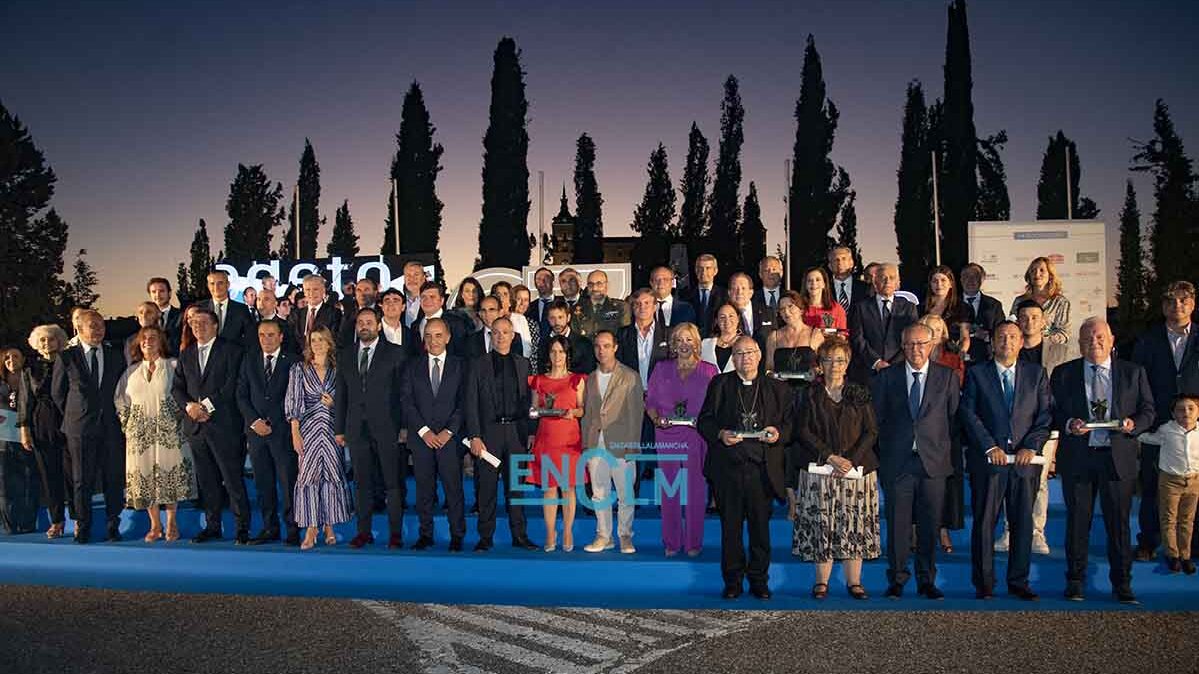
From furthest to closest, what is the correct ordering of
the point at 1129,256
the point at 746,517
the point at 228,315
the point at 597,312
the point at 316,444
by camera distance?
1. the point at 1129,256
2. the point at 228,315
3. the point at 597,312
4. the point at 316,444
5. the point at 746,517

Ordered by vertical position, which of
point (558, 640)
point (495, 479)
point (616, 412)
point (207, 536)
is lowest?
point (558, 640)

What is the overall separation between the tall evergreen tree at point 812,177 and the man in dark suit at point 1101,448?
2619 cm

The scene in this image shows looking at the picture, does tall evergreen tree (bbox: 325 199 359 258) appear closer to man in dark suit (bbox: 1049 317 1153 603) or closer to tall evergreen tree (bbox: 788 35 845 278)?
→ tall evergreen tree (bbox: 788 35 845 278)

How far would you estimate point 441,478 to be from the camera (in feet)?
22.9

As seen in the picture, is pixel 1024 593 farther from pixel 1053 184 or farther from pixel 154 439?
pixel 1053 184

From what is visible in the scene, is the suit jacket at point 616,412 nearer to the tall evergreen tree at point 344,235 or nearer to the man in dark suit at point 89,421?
the man in dark suit at point 89,421

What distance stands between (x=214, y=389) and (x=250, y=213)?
45304 millimetres

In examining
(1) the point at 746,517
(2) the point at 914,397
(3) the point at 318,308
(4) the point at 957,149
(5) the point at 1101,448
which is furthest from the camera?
(4) the point at 957,149

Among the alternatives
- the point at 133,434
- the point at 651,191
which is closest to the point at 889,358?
the point at 133,434

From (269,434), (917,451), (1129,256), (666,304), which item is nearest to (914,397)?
(917,451)

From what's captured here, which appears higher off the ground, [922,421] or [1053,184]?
[1053,184]

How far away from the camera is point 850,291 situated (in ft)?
25.5

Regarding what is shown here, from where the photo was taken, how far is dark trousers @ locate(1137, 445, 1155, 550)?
6.33 metres

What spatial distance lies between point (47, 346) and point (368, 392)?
3263 mm
